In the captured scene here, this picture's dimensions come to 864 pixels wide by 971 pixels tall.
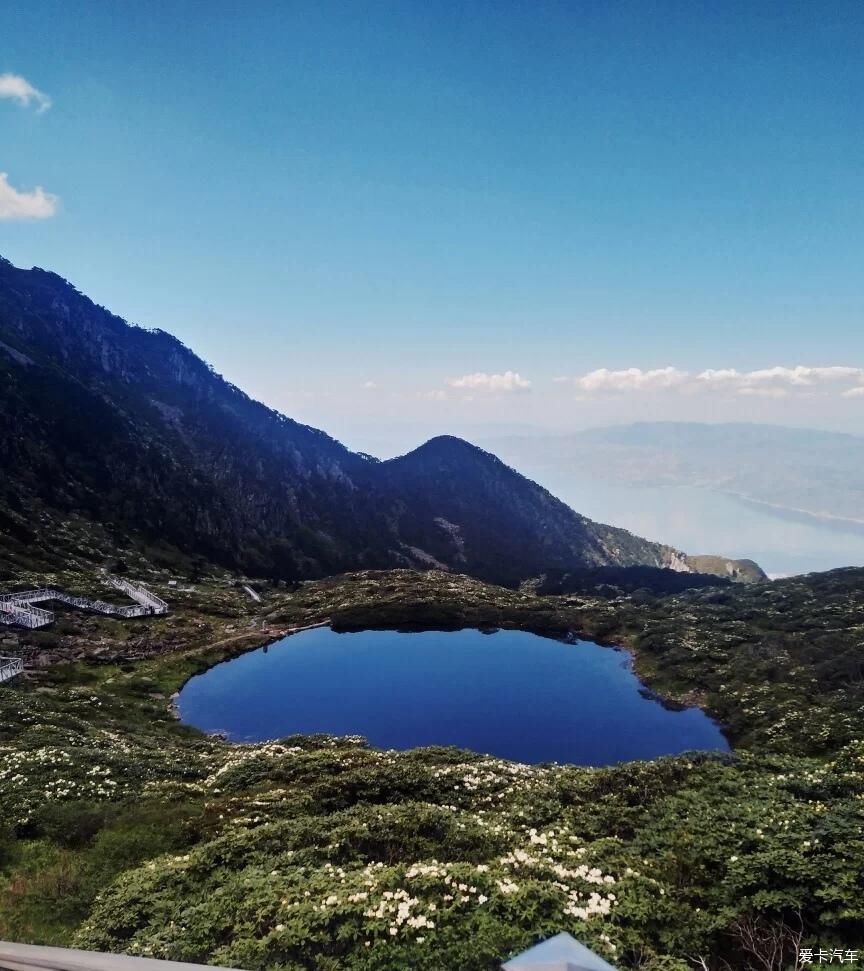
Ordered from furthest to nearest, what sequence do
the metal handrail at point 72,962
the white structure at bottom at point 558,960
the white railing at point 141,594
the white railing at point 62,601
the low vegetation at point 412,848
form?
the white railing at point 141,594 < the white railing at point 62,601 < the low vegetation at point 412,848 < the metal handrail at point 72,962 < the white structure at bottom at point 558,960

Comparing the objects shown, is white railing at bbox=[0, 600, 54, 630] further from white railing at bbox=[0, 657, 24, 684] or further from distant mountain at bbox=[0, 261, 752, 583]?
distant mountain at bbox=[0, 261, 752, 583]

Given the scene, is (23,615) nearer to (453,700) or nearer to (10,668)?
(10,668)

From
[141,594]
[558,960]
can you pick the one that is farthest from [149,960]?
[141,594]

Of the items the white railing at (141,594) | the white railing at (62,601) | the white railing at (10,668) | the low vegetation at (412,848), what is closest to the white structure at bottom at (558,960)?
the low vegetation at (412,848)

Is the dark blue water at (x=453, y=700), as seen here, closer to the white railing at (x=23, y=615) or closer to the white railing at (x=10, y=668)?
the white railing at (x=10, y=668)

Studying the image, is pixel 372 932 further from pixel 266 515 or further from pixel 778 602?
pixel 266 515

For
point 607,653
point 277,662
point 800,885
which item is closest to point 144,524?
point 277,662
